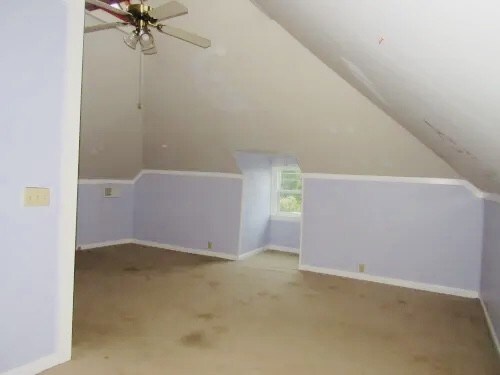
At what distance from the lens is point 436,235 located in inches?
183

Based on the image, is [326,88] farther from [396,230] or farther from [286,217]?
[286,217]

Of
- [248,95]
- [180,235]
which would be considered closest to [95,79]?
[248,95]

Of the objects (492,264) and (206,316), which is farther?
(206,316)

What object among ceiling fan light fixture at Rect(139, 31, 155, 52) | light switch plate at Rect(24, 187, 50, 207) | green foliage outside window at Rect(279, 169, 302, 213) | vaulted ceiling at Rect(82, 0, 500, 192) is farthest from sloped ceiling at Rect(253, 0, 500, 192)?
green foliage outside window at Rect(279, 169, 302, 213)

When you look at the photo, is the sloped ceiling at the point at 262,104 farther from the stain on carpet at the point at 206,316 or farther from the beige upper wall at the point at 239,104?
the stain on carpet at the point at 206,316

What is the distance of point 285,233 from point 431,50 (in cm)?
580

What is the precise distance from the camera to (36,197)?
2426 mm

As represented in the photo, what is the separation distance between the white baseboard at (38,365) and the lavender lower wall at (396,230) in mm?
3494

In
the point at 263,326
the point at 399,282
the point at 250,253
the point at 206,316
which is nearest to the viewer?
the point at 263,326

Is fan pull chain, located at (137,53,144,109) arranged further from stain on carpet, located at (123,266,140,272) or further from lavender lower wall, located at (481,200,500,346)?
lavender lower wall, located at (481,200,500,346)

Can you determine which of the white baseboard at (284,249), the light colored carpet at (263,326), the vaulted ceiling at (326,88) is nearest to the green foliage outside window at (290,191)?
the white baseboard at (284,249)

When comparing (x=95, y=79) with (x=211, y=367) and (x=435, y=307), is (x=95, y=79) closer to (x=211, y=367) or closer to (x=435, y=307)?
(x=211, y=367)

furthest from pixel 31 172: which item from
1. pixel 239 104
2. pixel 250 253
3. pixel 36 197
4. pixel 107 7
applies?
pixel 250 253

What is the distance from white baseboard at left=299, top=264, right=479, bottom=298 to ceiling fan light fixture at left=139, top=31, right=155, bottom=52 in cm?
352
